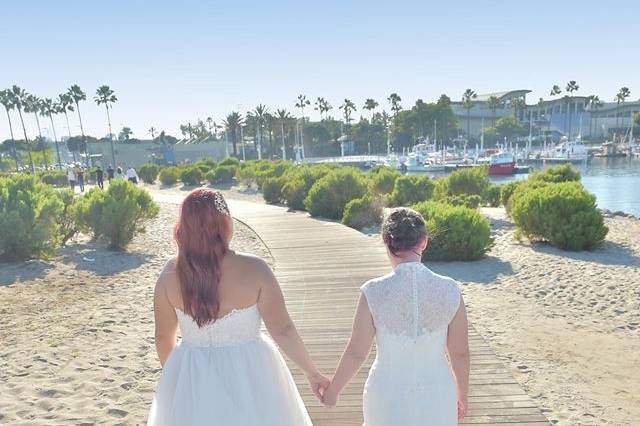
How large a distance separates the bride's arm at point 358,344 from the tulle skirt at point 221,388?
319 mm

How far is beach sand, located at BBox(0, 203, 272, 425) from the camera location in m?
4.47

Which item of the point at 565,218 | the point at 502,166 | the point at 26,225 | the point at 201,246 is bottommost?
the point at 502,166

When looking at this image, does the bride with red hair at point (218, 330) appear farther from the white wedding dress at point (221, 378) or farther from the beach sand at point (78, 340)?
the beach sand at point (78, 340)

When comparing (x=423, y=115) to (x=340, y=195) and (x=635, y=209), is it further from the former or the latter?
(x=340, y=195)

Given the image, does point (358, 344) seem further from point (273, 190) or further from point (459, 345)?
point (273, 190)

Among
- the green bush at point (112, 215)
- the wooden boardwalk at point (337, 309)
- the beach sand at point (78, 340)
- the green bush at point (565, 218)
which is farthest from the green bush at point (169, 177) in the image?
the green bush at point (565, 218)

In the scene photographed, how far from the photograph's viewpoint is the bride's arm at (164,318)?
2291 millimetres

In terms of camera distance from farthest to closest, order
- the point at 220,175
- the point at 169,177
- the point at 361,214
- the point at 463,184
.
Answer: the point at 169,177, the point at 220,175, the point at 463,184, the point at 361,214

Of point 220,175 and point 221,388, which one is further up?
point 221,388

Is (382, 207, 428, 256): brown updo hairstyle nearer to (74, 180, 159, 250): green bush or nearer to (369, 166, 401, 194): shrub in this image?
(74, 180, 159, 250): green bush

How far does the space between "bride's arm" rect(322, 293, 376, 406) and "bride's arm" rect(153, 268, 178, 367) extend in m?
0.84

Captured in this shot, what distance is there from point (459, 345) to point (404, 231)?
586 mm

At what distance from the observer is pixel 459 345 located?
2.24 m

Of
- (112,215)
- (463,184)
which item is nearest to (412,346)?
(112,215)
